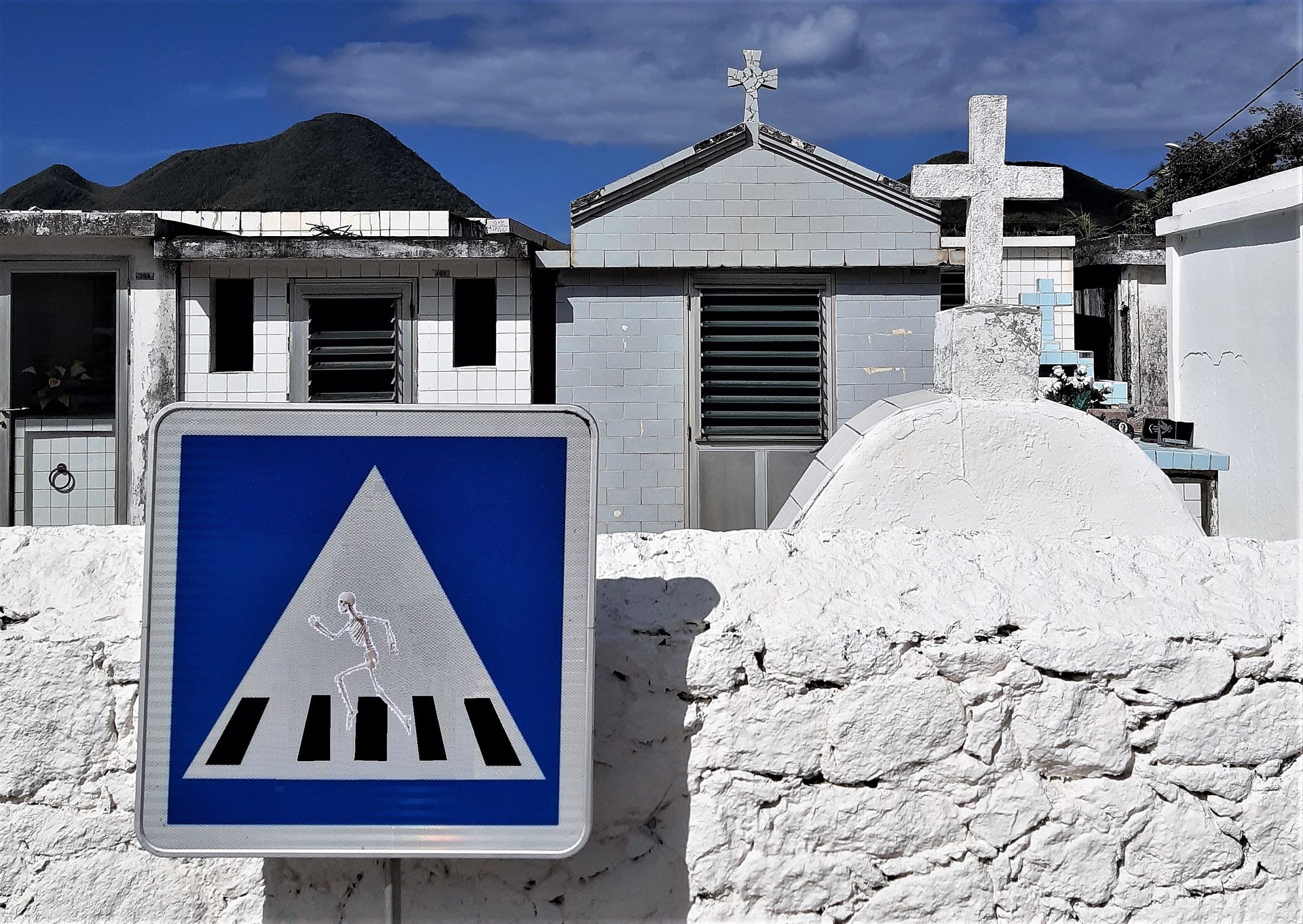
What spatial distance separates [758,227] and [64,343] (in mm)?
6427

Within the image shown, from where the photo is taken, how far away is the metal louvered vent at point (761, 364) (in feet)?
32.2

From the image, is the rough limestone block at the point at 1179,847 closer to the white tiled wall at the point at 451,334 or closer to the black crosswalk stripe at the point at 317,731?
the black crosswalk stripe at the point at 317,731

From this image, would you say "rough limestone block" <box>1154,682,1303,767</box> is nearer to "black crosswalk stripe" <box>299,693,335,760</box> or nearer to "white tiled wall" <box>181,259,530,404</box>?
"black crosswalk stripe" <box>299,693,335,760</box>

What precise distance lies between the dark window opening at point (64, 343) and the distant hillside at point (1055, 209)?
25.0 feet

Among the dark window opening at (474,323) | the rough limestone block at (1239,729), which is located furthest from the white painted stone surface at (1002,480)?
the dark window opening at (474,323)

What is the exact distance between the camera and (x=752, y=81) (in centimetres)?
993

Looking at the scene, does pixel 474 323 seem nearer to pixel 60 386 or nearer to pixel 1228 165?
pixel 60 386

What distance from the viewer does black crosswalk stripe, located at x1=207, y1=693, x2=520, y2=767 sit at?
77.3 inches

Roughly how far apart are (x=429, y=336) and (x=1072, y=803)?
8.63 metres

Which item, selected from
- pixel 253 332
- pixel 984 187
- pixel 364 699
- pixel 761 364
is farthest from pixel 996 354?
pixel 253 332

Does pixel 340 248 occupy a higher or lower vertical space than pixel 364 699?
Result: higher

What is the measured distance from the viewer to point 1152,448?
8.52 meters

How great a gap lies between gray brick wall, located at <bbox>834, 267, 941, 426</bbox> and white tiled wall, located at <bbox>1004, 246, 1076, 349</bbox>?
1649 millimetres

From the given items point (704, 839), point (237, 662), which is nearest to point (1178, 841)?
point (704, 839)
